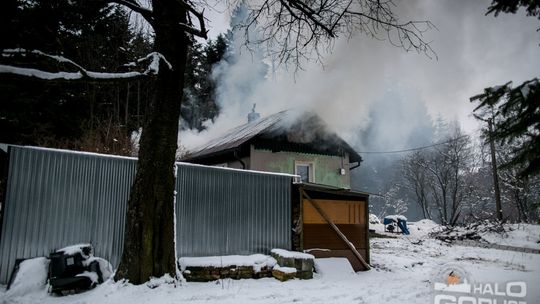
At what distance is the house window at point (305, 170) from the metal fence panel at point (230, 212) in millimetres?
6292

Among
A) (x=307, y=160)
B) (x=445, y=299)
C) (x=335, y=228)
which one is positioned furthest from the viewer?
(x=307, y=160)

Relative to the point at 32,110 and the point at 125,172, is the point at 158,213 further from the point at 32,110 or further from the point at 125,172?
the point at 32,110

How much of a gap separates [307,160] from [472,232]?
36.9 feet

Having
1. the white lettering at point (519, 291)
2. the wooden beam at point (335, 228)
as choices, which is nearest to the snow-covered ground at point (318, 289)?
the white lettering at point (519, 291)

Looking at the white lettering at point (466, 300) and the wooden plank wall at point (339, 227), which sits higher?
the wooden plank wall at point (339, 227)

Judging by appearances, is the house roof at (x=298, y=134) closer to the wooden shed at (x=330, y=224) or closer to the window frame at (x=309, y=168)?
the window frame at (x=309, y=168)

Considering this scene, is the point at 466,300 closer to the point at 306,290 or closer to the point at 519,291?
the point at 519,291

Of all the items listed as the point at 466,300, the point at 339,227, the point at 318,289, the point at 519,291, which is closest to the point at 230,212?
the point at 318,289

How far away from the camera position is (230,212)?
9.13 meters

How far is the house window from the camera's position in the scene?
16625 millimetres

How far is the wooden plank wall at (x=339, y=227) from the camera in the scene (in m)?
10.2

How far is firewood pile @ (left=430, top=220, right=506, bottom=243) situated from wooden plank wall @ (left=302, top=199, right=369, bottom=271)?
10.9 meters

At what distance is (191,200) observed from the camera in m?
8.59

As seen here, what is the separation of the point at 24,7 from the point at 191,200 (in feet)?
38.2
